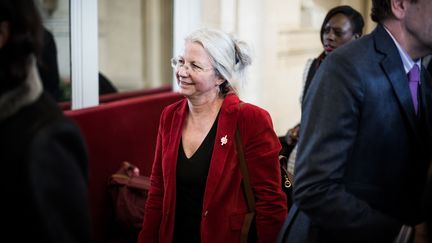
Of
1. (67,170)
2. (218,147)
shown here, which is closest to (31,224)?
(67,170)

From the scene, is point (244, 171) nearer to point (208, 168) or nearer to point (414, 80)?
point (208, 168)

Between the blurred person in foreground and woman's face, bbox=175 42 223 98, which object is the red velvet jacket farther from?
the blurred person in foreground

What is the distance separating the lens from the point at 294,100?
5555 millimetres

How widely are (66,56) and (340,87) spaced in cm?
239

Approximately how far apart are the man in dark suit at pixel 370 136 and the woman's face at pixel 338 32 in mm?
2239

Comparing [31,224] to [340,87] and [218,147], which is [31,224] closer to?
[340,87]

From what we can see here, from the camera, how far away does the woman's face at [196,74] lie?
2275 millimetres

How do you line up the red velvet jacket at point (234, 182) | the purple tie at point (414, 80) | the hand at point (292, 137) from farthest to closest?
the hand at point (292, 137)
the red velvet jacket at point (234, 182)
the purple tie at point (414, 80)

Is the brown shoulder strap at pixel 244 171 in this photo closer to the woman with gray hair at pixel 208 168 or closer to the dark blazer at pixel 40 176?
the woman with gray hair at pixel 208 168

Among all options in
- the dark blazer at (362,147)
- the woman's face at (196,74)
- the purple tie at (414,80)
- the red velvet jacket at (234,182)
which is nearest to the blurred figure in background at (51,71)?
the woman's face at (196,74)

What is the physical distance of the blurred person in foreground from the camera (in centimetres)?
94

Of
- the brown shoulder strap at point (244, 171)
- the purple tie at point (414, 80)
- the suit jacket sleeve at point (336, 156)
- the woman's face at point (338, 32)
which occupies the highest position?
the woman's face at point (338, 32)

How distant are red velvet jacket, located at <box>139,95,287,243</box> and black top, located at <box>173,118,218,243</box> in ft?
0.11

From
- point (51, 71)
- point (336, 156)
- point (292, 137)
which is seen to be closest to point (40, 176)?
point (336, 156)
